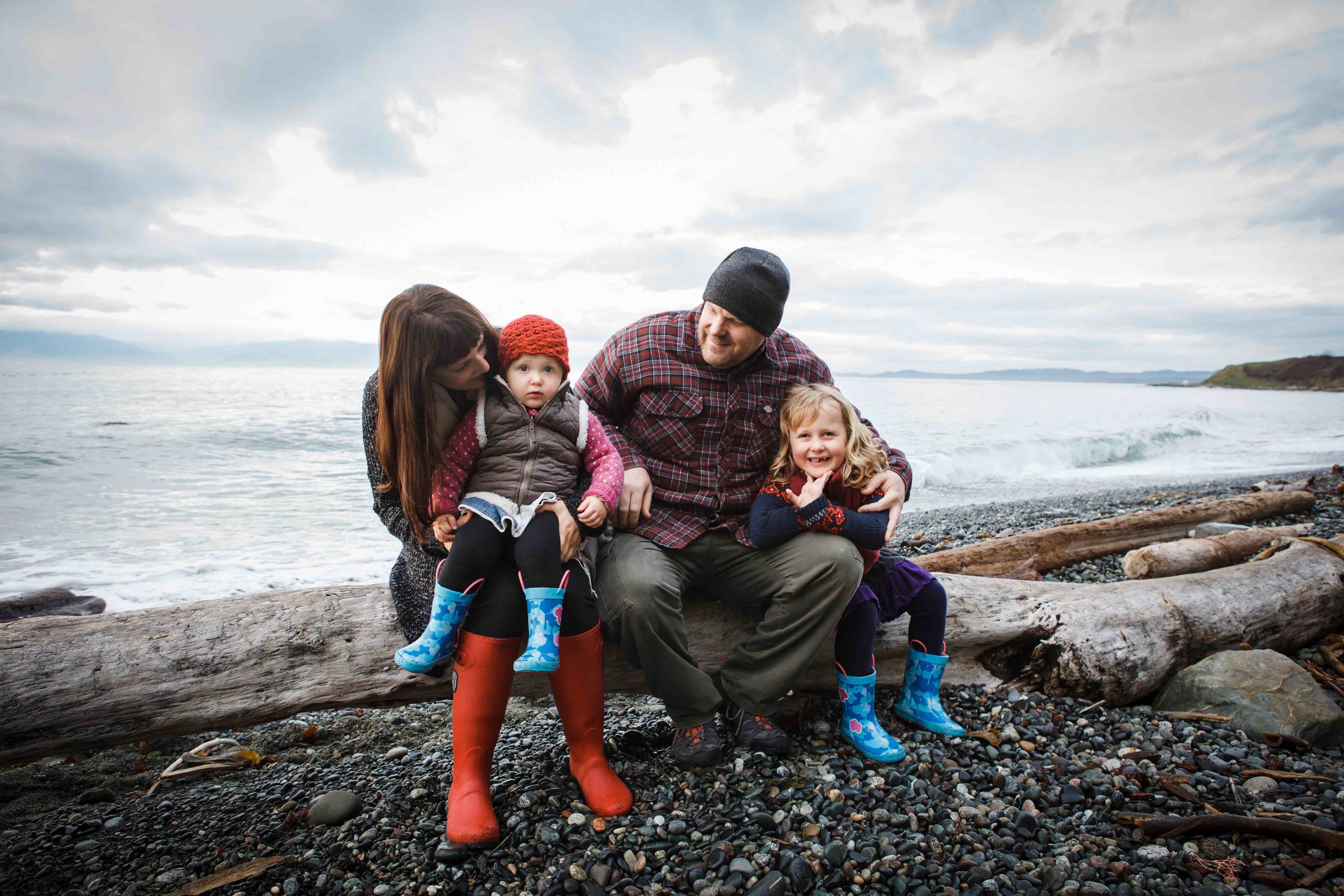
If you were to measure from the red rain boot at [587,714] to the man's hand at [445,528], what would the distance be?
70 centimetres

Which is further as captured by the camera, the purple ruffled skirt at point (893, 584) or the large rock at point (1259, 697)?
the purple ruffled skirt at point (893, 584)

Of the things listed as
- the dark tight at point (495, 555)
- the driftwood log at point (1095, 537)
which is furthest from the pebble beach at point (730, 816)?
the driftwood log at point (1095, 537)

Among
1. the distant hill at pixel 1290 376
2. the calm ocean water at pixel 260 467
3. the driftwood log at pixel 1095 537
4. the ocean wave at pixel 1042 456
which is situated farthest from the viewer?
the distant hill at pixel 1290 376

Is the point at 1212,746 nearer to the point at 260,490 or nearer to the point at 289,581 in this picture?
the point at 289,581

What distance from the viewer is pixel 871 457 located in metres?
3.41

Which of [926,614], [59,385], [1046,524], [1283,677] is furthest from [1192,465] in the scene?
[59,385]

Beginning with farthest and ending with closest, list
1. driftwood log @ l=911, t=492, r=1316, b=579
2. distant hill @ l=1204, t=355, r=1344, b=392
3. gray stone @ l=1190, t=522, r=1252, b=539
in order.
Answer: distant hill @ l=1204, t=355, r=1344, b=392 → gray stone @ l=1190, t=522, r=1252, b=539 → driftwood log @ l=911, t=492, r=1316, b=579

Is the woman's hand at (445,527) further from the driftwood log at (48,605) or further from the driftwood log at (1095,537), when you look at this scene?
the driftwood log at (48,605)

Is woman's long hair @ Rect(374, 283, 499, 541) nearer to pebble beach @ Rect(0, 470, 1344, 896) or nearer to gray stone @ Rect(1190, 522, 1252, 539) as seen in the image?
pebble beach @ Rect(0, 470, 1344, 896)

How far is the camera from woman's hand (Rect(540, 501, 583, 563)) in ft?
9.43

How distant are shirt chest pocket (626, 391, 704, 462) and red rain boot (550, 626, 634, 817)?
3.57 ft

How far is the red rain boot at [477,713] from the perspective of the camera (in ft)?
8.96

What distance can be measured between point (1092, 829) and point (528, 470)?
9.29 ft

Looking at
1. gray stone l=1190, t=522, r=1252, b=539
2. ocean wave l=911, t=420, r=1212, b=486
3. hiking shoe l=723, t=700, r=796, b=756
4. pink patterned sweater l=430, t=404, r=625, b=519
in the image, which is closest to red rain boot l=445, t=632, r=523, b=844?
pink patterned sweater l=430, t=404, r=625, b=519
